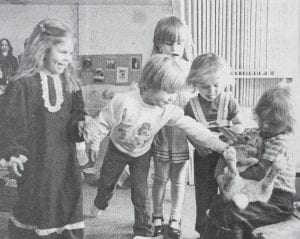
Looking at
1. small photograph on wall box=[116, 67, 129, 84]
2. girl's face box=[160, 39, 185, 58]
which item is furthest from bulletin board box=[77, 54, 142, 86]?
girl's face box=[160, 39, 185, 58]

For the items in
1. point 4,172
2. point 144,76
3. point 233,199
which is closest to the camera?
point 233,199

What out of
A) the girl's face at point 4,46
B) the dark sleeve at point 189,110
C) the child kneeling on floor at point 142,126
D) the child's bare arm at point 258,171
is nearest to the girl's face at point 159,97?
the child kneeling on floor at point 142,126

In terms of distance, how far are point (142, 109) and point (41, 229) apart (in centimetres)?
35

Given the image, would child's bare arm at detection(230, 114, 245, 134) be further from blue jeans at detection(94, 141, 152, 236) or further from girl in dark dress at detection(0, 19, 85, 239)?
girl in dark dress at detection(0, 19, 85, 239)

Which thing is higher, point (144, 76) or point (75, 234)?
point (144, 76)

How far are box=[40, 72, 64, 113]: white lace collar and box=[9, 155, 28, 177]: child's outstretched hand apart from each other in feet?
0.38

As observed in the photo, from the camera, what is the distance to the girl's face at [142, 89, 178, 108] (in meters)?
0.88

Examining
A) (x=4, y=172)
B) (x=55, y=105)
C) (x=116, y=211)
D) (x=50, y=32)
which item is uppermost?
(x=50, y=32)

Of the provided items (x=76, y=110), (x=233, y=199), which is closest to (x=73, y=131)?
(x=76, y=110)

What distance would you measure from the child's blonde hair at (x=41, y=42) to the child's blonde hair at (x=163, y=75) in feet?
0.60

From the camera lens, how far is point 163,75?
86 cm

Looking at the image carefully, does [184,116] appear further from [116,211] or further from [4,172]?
[4,172]

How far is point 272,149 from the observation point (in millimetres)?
798

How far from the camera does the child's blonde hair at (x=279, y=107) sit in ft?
2.63
